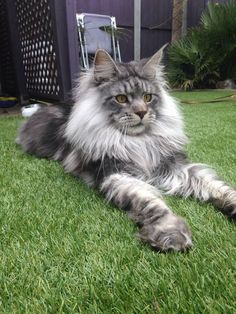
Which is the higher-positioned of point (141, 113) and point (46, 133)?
point (141, 113)

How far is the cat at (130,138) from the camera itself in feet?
4.72

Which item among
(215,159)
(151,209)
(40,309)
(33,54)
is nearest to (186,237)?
(151,209)

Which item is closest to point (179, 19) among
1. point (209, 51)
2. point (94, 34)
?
point (209, 51)

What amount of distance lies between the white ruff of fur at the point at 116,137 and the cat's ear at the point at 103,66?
8 cm

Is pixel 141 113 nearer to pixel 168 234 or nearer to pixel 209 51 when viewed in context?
pixel 168 234

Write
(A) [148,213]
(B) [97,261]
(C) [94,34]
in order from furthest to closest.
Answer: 1. (C) [94,34]
2. (A) [148,213]
3. (B) [97,261]

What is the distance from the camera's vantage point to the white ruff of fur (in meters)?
1.63

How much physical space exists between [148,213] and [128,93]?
674mm

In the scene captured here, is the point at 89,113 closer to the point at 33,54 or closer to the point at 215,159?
the point at 215,159

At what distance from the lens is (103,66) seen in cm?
170

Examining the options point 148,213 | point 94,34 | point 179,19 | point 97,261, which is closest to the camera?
point 97,261

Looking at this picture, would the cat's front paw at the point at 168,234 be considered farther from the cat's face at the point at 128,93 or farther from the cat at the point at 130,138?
the cat's face at the point at 128,93

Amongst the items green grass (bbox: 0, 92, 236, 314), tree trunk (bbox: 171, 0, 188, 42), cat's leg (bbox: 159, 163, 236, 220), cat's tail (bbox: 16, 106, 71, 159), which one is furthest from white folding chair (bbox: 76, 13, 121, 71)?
green grass (bbox: 0, 92, 236, 314)

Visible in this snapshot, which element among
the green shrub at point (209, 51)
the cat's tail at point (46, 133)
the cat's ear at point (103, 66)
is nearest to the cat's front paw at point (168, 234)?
the cat's ear at point (103, 66)
